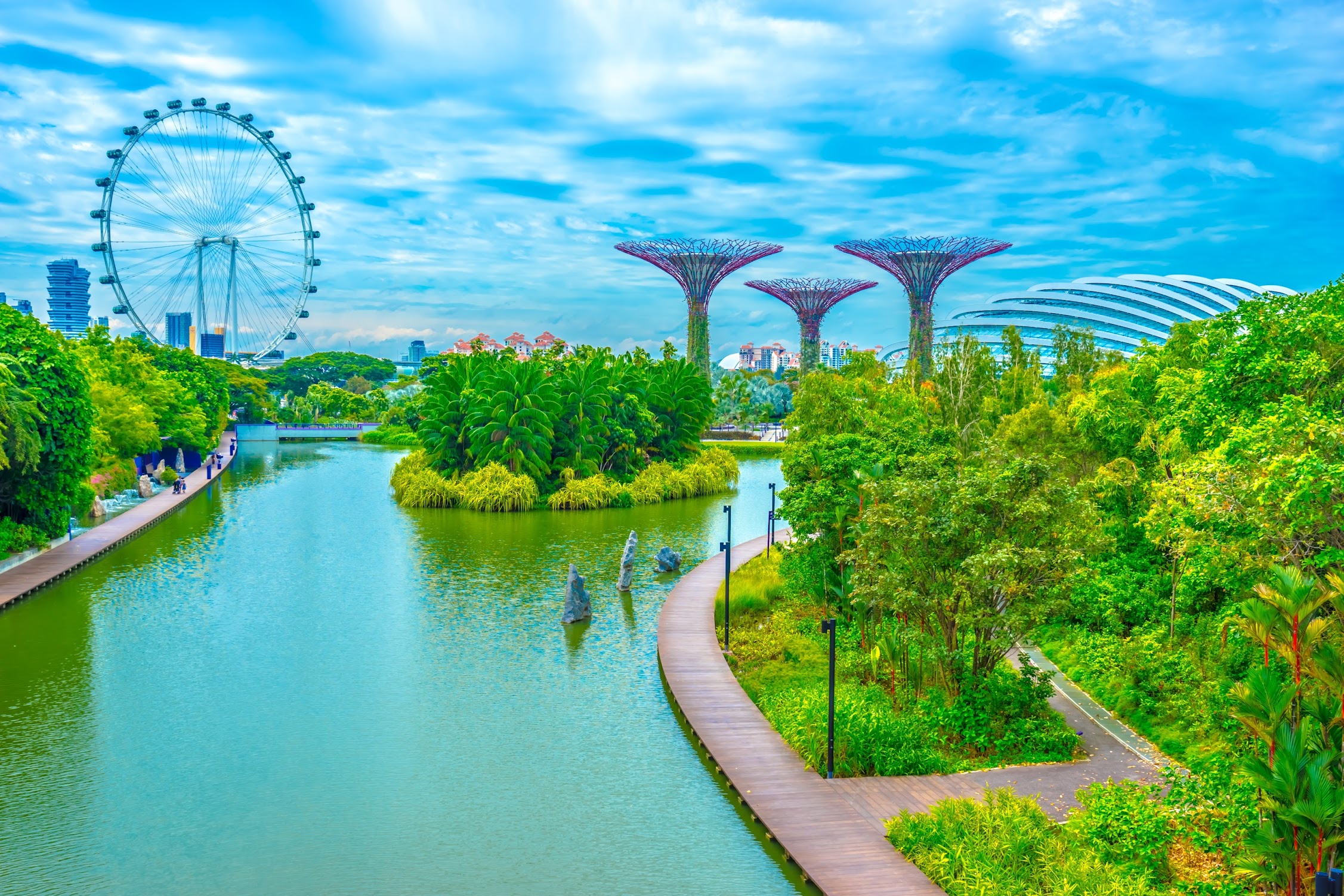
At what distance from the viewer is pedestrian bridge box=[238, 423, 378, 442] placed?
98312 mm

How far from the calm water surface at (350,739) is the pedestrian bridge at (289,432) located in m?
66.7

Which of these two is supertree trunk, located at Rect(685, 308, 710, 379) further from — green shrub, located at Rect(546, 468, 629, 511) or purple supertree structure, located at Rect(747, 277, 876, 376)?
green shrub, located at Rect(546, 468, 629, 511)

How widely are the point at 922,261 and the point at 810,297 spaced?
55.4ft

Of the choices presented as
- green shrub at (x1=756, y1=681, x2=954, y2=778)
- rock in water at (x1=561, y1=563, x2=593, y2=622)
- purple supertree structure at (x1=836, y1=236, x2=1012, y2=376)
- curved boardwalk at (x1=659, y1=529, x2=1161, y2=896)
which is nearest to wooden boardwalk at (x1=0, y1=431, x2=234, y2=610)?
rock in water at (x1=561, y1=563, x2=593, y2=622)

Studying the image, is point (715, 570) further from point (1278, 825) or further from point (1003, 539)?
point (1278, 825)

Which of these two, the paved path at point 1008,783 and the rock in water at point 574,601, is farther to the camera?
the rock in water at point 574,601

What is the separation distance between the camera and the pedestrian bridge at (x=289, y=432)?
3871 inches

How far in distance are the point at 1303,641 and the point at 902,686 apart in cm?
942

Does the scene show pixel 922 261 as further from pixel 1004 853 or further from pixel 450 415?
pixel 1004 853

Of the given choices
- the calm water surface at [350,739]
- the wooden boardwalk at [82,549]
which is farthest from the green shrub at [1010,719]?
the wooden boardwalk at [82,549]

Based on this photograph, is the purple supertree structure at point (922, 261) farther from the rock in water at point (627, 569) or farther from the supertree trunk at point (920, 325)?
the rock in water at point (627, 569)

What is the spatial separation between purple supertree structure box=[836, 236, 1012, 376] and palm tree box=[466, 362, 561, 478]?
166 feet

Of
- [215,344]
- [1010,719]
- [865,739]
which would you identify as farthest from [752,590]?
[215,344]

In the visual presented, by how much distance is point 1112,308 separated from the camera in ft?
351
